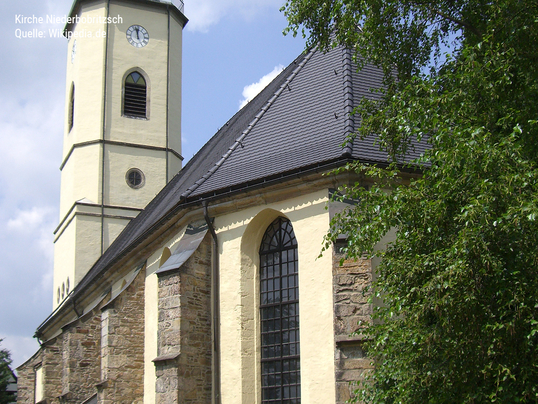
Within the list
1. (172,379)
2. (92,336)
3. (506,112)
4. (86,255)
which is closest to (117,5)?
(86,255)

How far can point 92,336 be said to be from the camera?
811 inches

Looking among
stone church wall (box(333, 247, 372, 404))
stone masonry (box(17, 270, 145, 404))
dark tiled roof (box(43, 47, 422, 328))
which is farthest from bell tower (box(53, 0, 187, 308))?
stone church wall (box(333, 247, 372, 404))

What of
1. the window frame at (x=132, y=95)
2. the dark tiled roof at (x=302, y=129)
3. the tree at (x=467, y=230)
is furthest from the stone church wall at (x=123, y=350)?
the window frame at (x=132, y=95)

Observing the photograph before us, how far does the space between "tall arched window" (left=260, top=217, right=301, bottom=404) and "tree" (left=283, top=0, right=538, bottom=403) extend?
166 inches

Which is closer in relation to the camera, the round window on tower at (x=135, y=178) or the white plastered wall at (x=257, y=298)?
the white plastered wall at (x=257, y=298)

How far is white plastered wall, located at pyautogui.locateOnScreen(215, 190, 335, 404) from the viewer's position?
41.8 feet

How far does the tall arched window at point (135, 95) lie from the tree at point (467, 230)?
19725 mm

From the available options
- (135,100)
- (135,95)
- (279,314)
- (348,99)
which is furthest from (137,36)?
(279,314)

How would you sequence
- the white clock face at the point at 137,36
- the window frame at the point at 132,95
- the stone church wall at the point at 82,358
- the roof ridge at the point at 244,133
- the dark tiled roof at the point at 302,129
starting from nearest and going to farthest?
the dark tiled roof at the point at 302,129, the roof ridge at the point at 244,133, the stone church wall at the point at 82,358, the window frame at the point at 132,95, the white clock face at the point at 137,36

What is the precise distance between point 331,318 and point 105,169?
57.2ft

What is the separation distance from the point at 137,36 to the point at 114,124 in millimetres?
3686

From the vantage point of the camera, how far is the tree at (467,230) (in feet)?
25.1

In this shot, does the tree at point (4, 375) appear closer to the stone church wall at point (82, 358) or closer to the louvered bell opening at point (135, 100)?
the louvered bell opening at point (135, 100)

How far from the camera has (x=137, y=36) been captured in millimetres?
29641
